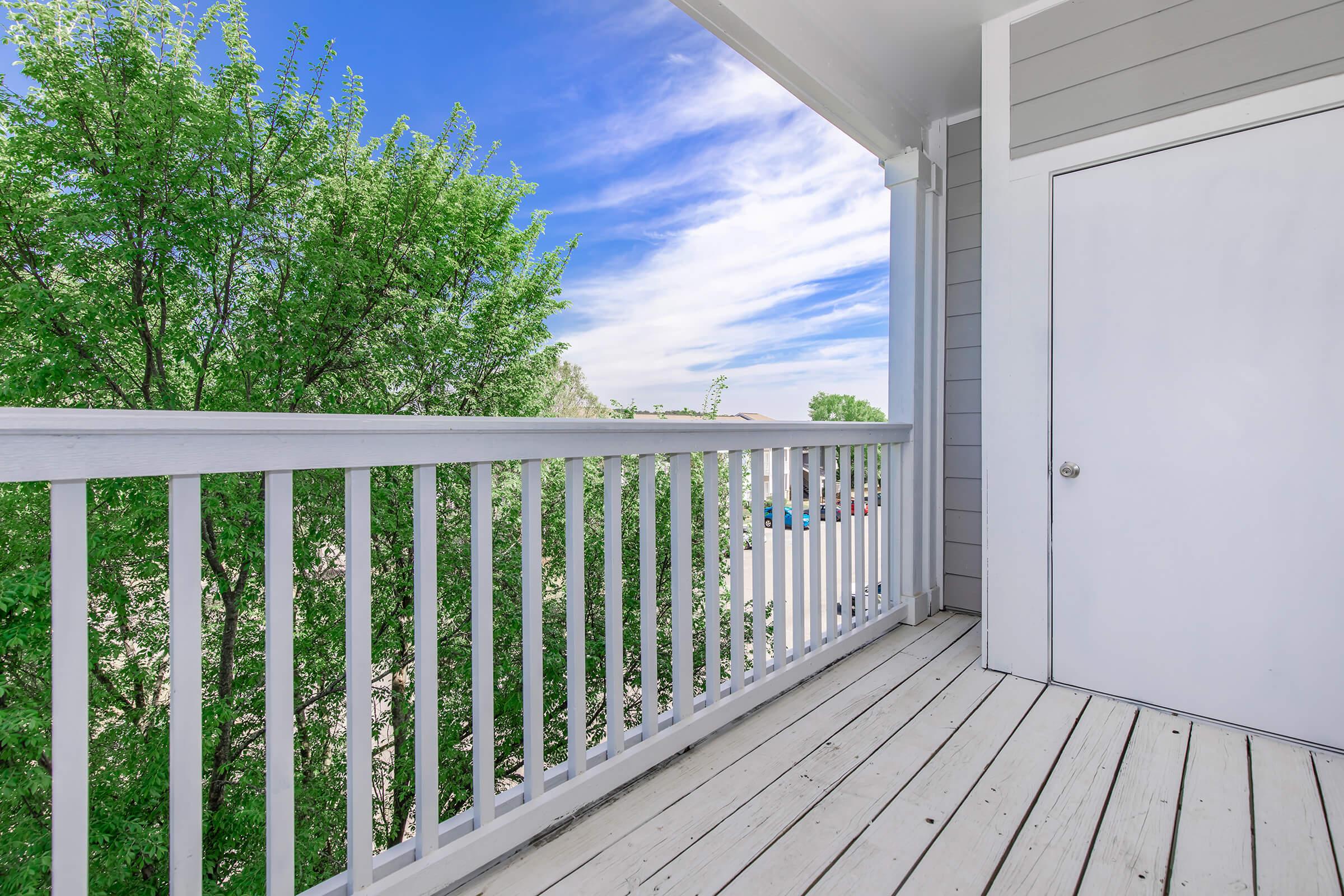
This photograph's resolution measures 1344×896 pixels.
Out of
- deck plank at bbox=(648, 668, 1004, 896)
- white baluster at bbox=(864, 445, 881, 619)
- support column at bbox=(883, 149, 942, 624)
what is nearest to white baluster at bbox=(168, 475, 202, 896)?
deck plank at bbox=(648, 668, 1004, 896)

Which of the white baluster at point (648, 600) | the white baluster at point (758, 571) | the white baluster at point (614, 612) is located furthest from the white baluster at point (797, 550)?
the white baluster at point (614, 612)

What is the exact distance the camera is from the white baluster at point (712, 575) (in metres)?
1.82

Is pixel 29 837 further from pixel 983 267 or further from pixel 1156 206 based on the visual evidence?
pixel 1156 206

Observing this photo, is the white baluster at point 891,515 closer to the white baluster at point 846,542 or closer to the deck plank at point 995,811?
the white baluster at point 846,542

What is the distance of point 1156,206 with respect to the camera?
197 centimetres

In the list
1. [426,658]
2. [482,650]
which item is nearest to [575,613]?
[482,650]

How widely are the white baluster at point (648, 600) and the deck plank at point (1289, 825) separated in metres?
1.29

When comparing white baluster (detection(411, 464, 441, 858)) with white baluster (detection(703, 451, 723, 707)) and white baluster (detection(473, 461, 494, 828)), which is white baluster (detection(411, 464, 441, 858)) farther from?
white baluster (detection(703, 451, 723, 707))

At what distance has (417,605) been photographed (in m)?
1.16

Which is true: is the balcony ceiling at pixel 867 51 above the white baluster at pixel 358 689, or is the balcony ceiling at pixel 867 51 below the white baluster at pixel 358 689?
above

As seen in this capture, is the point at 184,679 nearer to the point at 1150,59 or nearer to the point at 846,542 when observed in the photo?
the point at 846,542

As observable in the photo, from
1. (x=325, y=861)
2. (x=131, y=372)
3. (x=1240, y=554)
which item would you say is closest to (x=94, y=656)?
(x=131, y=372)

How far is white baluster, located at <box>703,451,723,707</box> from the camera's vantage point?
1.82m

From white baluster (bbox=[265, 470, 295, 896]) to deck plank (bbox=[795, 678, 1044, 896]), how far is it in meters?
0.86
